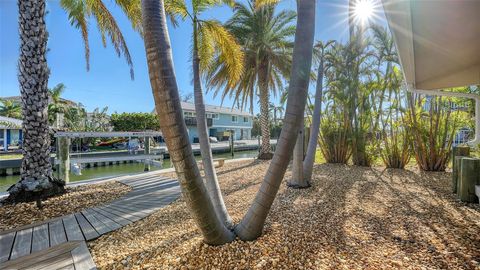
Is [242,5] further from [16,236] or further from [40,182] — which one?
[16,236]

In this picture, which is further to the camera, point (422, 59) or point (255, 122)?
point (255, 122)

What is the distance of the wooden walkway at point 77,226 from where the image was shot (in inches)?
108

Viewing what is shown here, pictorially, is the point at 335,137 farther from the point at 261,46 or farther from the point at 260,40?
the point at 260,40

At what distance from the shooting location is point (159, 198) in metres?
4.85

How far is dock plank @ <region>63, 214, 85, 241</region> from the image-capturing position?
9.86 feet

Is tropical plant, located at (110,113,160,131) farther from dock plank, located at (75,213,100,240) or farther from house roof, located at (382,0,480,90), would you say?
house roof, located at (382,0,480,90)

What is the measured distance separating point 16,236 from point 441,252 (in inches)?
193

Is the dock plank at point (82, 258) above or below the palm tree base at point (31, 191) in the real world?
below

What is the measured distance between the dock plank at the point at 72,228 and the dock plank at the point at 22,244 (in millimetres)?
377

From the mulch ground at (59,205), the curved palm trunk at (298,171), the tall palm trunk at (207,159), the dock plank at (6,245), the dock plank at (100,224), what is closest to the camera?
the dock plank at (6,245)

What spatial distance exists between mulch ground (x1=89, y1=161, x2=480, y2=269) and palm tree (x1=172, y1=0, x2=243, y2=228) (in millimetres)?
562

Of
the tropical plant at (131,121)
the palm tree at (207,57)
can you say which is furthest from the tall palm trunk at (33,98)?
the tropical plant at (131,121)

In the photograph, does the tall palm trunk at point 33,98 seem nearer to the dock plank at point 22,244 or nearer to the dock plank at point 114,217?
the dock plank at point 114,217

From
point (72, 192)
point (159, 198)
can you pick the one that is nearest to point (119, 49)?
point (72, 192)
